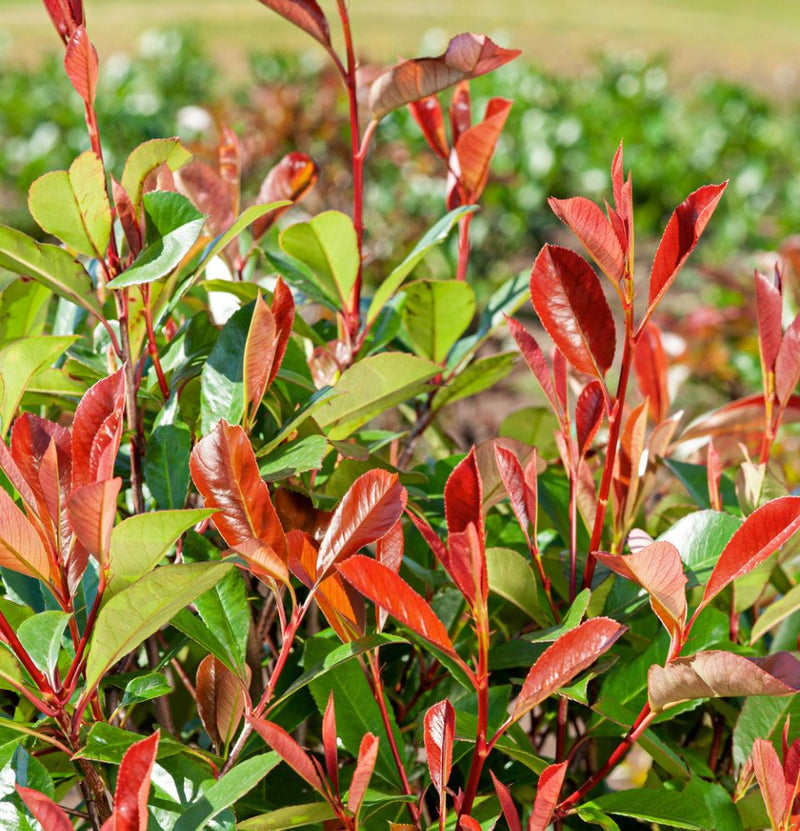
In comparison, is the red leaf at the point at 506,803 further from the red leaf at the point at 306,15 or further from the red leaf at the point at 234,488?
the red leaf at the point at 306,15

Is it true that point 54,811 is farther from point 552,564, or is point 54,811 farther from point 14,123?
point 14,123

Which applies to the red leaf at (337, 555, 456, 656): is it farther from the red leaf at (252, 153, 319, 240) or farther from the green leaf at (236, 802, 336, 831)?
the red leaf at (252, 153, 319, 240)

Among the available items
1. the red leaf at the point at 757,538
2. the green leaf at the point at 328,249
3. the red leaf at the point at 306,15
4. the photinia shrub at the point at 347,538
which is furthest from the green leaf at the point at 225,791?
the red leaf at the point at 306,15

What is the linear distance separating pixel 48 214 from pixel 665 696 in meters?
0.65

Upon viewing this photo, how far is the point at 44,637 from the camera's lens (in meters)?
0.78

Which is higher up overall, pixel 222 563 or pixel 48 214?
pixel 48 214

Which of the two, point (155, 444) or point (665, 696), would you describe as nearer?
point (665, 696)

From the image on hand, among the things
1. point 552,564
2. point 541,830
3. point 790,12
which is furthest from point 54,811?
point 790,12

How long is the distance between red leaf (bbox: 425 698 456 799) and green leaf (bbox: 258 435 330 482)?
0.21 m

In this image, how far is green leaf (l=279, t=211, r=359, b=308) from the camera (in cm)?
113

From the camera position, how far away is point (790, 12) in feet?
81.4

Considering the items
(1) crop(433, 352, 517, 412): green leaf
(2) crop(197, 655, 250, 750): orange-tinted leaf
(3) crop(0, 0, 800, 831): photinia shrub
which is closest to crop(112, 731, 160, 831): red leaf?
(3) crop(0, 0, 800, 831): photinia shrub

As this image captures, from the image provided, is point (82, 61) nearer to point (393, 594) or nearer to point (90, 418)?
point (90, 418)

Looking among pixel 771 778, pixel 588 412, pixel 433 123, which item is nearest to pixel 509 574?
pixel 588 412
